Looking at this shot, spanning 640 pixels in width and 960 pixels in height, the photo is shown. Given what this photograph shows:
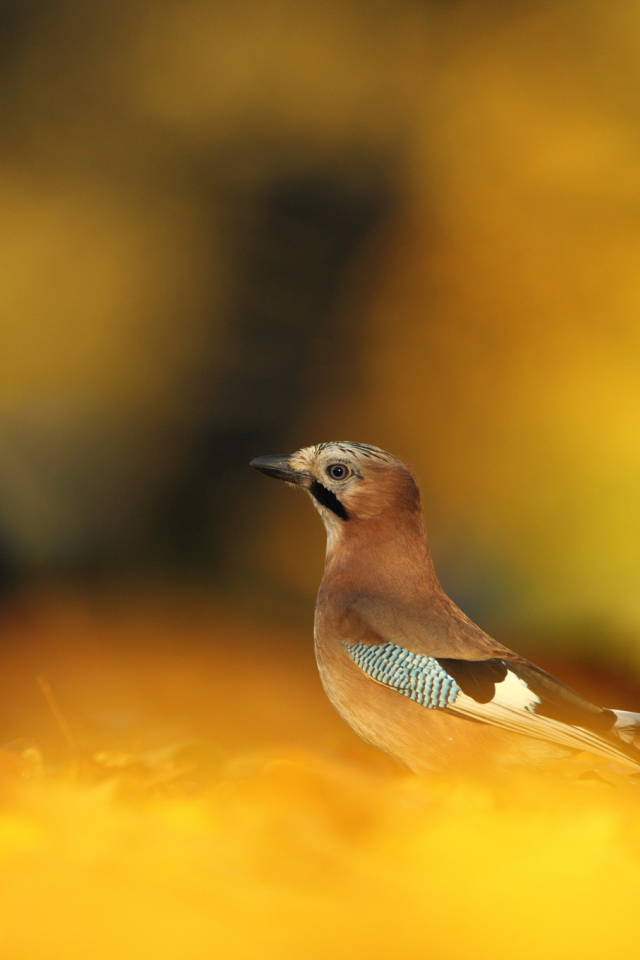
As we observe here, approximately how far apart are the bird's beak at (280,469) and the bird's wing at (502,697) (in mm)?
252

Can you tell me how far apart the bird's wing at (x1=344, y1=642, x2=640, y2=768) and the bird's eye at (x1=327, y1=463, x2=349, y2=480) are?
24 centimetres

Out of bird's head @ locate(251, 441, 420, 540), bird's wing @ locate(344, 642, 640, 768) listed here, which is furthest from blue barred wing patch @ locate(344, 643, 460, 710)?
bird's head @ locate(251, 441, 420, 540)

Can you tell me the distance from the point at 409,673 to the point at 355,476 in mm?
286

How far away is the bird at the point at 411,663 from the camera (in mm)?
915

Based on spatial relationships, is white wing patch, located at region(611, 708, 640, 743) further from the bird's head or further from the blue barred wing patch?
the bird's head

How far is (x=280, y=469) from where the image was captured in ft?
3.56

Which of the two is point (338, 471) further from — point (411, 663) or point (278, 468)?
point (411, 663)

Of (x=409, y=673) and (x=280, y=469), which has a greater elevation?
(x=280, y=469)

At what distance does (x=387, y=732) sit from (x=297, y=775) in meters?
0.13

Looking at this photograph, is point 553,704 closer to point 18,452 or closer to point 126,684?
point 126,684

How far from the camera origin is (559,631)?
159 cm

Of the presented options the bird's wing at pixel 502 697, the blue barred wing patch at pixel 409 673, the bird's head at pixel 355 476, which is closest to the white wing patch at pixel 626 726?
the bird's wing at pixel 502 697

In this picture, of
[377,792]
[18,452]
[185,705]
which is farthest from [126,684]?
[377,792]

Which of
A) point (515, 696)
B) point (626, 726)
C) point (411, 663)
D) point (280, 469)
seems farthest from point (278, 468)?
point (626, 726)
